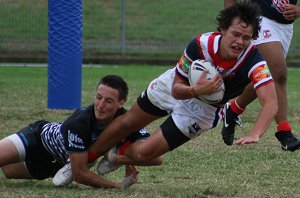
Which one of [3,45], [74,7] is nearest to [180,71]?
[74,7]

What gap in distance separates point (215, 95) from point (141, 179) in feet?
3.90

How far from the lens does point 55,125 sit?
6367 millimetres

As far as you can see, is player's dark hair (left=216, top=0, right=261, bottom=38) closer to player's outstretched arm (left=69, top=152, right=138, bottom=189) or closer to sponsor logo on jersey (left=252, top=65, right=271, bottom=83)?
sponsor logo on jersey (left=252, top=65, right=271, bottom=83)

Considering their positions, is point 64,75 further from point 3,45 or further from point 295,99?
point 3,45

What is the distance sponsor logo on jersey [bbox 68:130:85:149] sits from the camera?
6070 millimetres

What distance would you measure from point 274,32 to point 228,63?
7.53 ft

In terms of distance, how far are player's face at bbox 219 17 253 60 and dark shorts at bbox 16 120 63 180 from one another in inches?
57.5

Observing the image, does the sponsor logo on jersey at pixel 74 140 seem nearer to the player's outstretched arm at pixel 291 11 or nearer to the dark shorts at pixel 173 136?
the dark shorts at pixel 173 136

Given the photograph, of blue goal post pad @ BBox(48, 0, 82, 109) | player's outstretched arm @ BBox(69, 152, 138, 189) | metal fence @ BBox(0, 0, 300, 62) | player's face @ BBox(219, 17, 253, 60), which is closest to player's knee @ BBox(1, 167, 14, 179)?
player's outstretched arm @ BBox(69, 152, 138, 189)

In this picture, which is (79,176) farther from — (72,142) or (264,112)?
(264,112)

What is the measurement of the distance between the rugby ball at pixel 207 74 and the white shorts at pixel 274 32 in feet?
7.43

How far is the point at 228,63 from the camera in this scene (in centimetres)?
600

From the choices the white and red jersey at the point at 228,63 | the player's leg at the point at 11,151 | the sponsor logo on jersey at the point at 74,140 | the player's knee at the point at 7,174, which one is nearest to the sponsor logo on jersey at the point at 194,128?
the white and red jersey at the point at 228,63

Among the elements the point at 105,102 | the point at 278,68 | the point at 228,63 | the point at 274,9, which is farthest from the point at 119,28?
the point at 228,63
